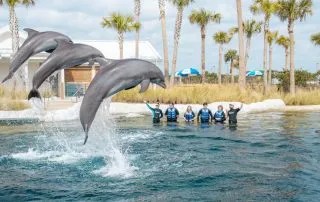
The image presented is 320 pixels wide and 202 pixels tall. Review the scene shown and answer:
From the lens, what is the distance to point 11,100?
26844 millimetres

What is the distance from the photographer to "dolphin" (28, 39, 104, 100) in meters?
8.20

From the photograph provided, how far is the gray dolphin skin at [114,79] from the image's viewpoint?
8.20 meters

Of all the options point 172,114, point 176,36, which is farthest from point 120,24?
point 172,114

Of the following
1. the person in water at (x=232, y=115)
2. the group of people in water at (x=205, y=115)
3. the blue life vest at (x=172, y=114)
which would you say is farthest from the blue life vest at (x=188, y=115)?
the person in water at (x=232, y=115)

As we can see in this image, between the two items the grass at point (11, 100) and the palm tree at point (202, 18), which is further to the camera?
the palm tree at point (202, 18)

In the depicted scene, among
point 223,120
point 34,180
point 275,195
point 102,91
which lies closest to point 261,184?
point 275,195

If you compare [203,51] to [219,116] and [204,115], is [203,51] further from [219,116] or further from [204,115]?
[219,116]

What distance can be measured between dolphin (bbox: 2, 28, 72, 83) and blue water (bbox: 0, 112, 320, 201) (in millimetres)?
2674

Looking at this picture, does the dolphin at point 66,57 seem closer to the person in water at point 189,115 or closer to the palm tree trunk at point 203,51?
the person in water at point 189,115

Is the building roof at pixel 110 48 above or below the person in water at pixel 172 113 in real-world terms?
above

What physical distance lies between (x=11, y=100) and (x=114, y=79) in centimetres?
2004

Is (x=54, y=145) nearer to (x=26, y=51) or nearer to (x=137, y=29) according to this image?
(x=26, y=51)

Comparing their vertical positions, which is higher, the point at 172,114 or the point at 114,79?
the point at 114,79

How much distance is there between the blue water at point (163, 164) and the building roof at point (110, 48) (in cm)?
1939
